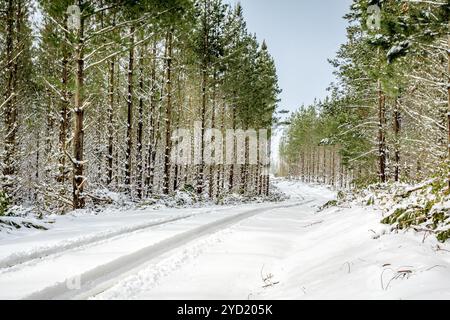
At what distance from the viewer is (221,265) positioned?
17.7ft

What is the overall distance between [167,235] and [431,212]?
15.5 feet

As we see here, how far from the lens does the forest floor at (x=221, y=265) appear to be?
3.81m

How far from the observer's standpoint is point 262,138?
38.1 meters

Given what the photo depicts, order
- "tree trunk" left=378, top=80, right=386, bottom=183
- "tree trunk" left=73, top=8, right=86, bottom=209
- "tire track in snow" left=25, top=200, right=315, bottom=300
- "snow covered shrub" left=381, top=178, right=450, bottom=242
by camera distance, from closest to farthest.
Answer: "tire track in snow" left=25, top=200, right=315, bottom=300, "snow covered shrub" left=381, top=178, right=450, bottom=242, "tree trunk" left=73, top=8, right=86, bottom=209, "tree trunk" left=378, top=80, right=386, bottom=183

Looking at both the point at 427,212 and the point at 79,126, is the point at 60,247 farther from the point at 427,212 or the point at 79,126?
the point at 79,126

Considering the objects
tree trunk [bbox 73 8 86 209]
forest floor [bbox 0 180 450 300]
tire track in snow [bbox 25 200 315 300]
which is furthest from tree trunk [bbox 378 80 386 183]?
tire track in snow [bbox 25 200 315 300]

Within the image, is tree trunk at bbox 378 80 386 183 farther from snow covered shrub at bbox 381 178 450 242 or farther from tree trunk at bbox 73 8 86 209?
tree trunk at bbox 73 8 86 209

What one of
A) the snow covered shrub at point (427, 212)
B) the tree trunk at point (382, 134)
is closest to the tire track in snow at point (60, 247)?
the snow covered shrub at point (427, 212)

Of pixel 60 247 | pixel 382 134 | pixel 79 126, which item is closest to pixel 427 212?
pixel 60 247

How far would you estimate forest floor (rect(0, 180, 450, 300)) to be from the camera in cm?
381

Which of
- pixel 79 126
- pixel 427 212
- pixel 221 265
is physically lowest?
pixel 221 265
